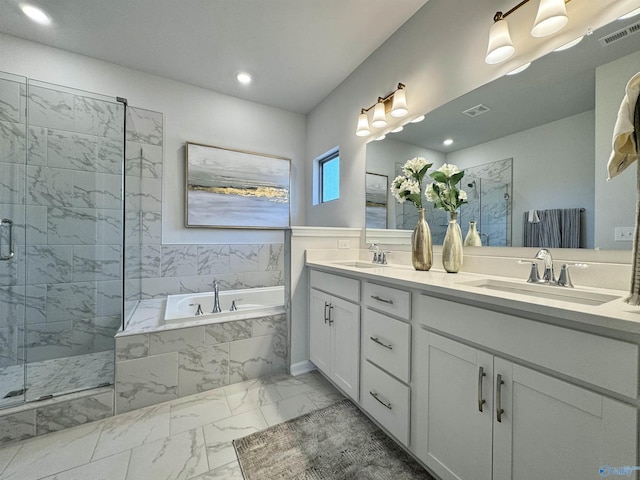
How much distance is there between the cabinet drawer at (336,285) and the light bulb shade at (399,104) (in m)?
1.26

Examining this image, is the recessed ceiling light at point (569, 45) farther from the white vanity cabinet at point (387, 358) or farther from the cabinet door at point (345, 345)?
the cabinet door at point (345, 345)

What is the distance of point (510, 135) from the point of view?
4.38 ft

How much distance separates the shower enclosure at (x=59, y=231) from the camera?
1928 millimetres

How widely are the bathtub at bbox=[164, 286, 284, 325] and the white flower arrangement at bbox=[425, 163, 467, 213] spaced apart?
1462mm

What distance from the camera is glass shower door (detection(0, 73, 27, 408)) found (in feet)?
6.24

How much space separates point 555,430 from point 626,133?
2.77 feet

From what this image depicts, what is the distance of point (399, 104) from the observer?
1.83 metres

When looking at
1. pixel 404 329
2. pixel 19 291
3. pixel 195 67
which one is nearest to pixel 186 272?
pixel 19 291

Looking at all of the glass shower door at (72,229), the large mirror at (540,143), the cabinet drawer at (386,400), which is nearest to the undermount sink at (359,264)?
the large mirror at (540,143)

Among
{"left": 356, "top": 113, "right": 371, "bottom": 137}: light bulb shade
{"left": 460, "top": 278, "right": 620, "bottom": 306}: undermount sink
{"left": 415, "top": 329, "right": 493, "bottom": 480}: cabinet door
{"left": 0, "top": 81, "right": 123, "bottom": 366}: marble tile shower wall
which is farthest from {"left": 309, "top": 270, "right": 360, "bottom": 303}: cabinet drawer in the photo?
{"left": 0, "top": 81, "right": 123, "bottom": 366}: marble tile shower wall

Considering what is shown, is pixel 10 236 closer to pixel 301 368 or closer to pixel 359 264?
pixel 301 368

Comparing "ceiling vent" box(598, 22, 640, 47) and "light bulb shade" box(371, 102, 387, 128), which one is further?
"light bulb shade" box(371, 102, 387, 128)

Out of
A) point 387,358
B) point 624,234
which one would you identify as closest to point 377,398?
point 387,358

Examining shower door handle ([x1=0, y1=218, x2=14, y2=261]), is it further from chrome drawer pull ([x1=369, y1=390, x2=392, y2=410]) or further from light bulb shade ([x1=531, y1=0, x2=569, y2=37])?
light bulb shade ([x1=531, y1=0, x2=569, y2=37])
